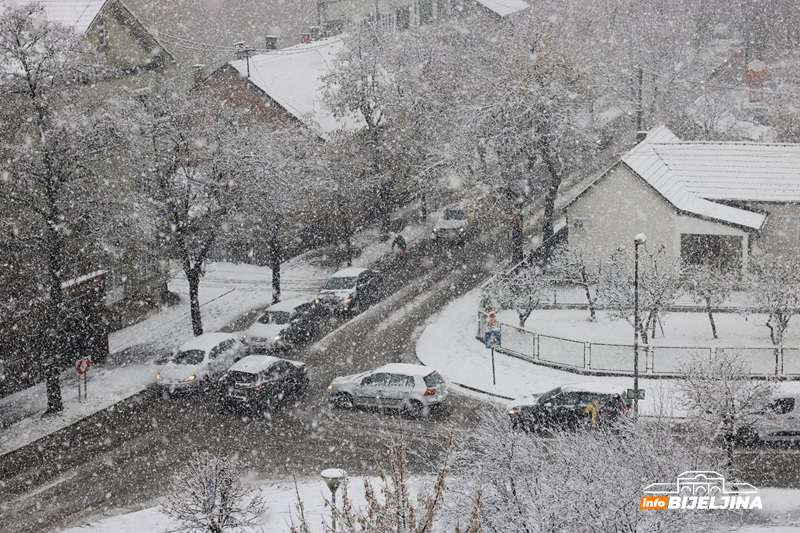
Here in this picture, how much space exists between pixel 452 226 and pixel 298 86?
11.0 m

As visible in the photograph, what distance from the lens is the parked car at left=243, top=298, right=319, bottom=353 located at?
32.3 metres

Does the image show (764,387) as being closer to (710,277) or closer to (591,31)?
(710,277)

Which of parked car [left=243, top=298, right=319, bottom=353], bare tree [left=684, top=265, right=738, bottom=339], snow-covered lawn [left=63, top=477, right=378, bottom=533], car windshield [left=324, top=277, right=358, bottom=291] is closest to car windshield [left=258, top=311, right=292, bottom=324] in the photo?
parked car [left=243, top=298, right=319, bottom=353]

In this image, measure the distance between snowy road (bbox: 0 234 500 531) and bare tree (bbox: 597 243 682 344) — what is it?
21.0 ft

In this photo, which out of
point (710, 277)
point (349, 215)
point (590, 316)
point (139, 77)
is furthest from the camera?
point (349, 215)

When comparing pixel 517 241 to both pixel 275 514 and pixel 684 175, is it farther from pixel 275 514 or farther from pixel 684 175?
pixel 275 514

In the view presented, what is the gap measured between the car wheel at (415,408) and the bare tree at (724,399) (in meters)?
7.77

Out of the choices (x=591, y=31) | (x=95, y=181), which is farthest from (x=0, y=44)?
(x=591, y=31)

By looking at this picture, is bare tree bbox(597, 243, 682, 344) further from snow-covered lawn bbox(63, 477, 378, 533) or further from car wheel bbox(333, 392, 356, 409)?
snow-covered lawn bbox(63, 477, 378, 533)

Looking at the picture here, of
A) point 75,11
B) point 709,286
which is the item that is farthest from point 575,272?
point 75,11

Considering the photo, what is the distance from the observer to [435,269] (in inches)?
1610

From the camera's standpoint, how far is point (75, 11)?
34844 millimetres

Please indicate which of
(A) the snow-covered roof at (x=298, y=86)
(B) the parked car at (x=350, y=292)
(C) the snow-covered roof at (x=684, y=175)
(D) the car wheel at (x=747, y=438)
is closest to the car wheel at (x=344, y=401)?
(B) the parked car at (x=350, y=292)

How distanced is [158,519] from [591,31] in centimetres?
6284
